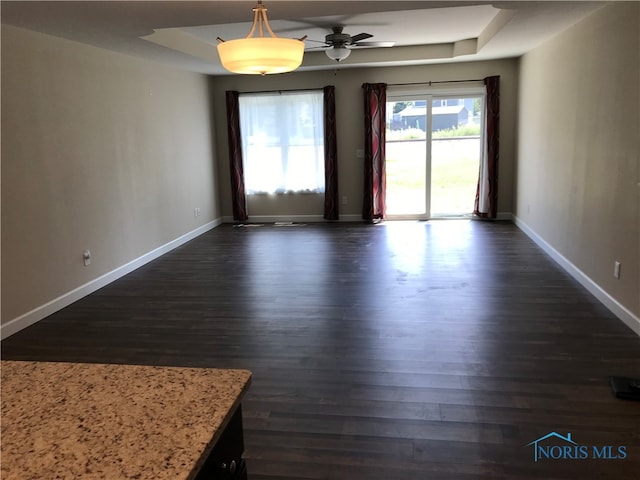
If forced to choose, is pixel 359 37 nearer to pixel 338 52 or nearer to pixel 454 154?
pixel 338 52

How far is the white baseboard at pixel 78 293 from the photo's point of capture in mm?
3752

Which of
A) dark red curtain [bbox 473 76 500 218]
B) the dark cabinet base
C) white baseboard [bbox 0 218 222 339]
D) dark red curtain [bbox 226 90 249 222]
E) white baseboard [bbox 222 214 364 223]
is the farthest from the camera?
white baseboard [bbox 222 214 364 223]

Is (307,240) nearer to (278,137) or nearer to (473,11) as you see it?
(278,137)

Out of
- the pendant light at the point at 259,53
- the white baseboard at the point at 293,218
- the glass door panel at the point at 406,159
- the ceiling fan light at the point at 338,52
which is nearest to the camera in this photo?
the pendant light at the point at 259,53

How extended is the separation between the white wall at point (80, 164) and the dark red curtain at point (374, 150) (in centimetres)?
270

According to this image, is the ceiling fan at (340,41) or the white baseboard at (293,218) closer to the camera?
the ceiling fan at (340,41)

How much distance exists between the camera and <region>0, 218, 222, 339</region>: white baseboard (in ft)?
12.3

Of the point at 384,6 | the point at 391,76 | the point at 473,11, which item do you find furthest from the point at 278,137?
the point at 384,6

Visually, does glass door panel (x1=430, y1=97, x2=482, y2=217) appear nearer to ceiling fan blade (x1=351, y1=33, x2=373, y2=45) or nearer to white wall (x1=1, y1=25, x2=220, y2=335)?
ceiling fan blade (x1=351, y1=33, x2=373, y2=45)

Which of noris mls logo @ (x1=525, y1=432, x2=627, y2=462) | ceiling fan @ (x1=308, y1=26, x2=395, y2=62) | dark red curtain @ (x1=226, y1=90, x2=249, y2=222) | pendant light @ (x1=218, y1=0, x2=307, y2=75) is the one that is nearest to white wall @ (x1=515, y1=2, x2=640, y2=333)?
noris mls logo @ (x1=525, y1=432, x2=627, y2=462)

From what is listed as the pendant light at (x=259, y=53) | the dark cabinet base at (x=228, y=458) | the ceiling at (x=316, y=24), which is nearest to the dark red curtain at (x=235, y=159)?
the ceiling at (x=316, y=24)

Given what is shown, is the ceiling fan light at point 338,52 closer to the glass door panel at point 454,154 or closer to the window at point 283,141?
the window at point 283,141

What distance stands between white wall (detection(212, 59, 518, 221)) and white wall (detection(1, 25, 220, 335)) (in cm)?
126

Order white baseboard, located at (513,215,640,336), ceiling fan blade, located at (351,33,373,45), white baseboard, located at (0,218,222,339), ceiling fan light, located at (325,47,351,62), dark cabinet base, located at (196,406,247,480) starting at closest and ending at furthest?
1. dark cabinet base, located at (196,406,247,480)
2. white baseboard, located at (513,215,640,336)
3. white baseboard, located at (0,218,222,339)
4. ceiling fan blade, located at (351,33,373,45)
5. ceiling fan light, located at (325,47,351,62)
